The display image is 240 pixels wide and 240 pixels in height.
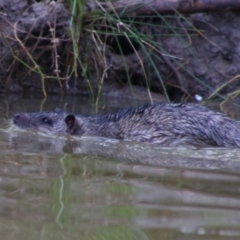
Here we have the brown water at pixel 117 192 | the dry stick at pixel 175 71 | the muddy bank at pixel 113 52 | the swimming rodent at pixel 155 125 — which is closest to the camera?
the brown water at pixel 117 192

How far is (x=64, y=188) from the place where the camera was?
4375mm

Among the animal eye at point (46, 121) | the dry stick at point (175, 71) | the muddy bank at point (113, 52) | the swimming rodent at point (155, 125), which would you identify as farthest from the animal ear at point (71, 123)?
the dry stick at point (175, 71)

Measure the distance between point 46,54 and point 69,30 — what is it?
3.65 ft

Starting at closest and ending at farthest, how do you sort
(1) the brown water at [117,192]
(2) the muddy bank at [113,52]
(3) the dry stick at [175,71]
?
(1) the brown water at [117,192] < (2) the muddy bank at [113,52] < (3) the dry stick at [175,71]

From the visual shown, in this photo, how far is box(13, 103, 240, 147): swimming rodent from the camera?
682cm

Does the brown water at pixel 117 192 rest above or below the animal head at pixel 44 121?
above

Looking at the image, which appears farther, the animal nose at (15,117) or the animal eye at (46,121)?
the animal eye at (46,121)

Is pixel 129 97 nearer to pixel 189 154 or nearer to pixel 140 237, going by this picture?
pixel 189 154

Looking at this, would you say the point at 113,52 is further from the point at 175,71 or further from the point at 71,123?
the point at 71,123

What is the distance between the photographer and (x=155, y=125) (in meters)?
7.12

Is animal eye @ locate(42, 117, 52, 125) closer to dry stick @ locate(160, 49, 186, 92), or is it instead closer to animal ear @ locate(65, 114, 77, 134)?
animal ear @ locate(65, 114, 77, 134)

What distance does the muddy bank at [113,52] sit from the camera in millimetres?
9039

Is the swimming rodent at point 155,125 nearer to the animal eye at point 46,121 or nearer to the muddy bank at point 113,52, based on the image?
the animal eye at point 46,121

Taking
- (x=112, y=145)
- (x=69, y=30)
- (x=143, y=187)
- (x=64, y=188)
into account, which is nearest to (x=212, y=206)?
(x=143, y=187)
